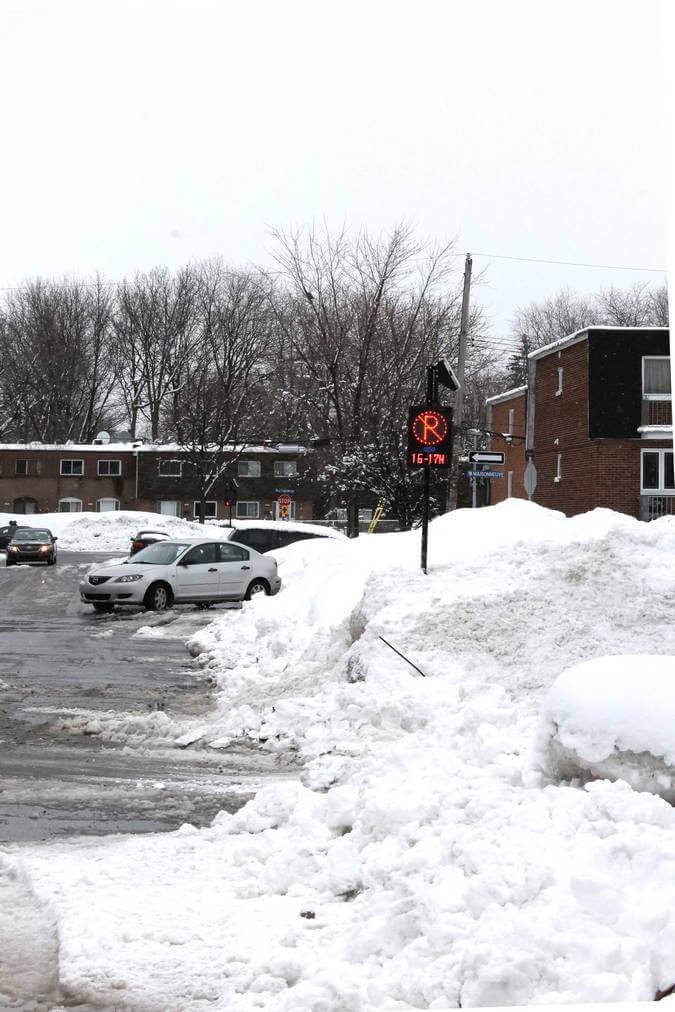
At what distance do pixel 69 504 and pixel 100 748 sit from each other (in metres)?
69.9

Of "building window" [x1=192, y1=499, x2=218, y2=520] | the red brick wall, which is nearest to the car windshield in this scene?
the red brick wall

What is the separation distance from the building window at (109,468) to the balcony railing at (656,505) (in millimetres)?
48277

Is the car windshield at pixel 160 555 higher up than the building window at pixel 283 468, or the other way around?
the building window at pixel 283 468

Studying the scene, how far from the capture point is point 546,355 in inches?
1592

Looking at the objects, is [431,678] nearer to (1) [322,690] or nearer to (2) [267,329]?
(1) [322,690]

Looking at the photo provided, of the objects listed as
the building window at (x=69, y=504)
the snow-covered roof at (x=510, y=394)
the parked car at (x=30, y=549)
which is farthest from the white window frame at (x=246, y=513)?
the parked car at (x=30, y=549)

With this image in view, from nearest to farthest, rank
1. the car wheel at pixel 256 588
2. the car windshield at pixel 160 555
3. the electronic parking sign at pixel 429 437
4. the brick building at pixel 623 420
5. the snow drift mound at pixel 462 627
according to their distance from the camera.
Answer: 1. the snow drift mound at pixel 462 627
2. the electronic parking sign at pixel 429 437
3. the car windshield at pixel 160 555
4. the car wheel at pixel 256 588
5. the brick building at pixel 623 420

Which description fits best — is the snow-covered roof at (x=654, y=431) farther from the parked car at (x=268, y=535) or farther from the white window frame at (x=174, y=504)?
the white window frame at (x=174, y=504)

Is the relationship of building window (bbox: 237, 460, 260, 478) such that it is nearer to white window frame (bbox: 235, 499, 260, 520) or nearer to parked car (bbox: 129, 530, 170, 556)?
white window frame (bbox: 235, 499, 260, 520)

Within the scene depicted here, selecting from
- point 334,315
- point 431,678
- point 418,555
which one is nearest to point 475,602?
point 431,678

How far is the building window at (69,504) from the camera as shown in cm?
7800

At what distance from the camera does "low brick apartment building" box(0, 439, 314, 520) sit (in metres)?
77.4

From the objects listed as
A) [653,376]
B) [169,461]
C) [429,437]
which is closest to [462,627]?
[429,437]

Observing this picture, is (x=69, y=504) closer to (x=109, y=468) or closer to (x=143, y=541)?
(x=109, y=468)
